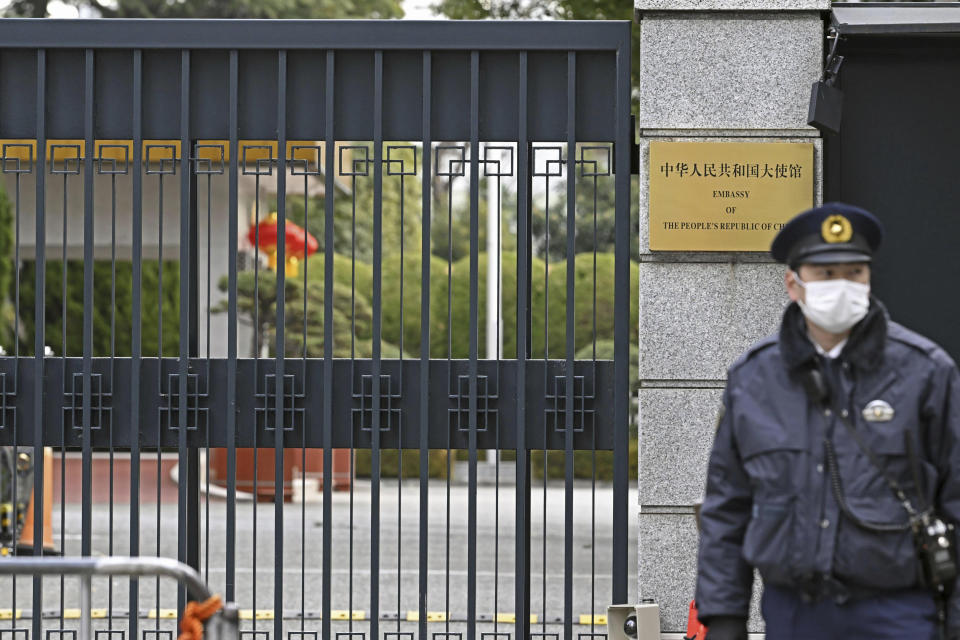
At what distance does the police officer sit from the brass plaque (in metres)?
2.08

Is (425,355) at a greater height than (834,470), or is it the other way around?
(425,355)

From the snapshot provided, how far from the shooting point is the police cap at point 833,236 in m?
3.96

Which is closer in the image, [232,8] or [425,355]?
[425,355]

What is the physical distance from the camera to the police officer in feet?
12.3

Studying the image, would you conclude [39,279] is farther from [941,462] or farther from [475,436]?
[941,462]

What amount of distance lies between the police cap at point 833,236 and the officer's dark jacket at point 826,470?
171 mm

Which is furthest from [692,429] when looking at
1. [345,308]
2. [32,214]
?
[345,308]

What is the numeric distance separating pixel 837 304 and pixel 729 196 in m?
2.31

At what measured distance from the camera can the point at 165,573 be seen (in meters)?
4.02

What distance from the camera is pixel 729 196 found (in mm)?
6117

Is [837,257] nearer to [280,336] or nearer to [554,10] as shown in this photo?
[280,336]

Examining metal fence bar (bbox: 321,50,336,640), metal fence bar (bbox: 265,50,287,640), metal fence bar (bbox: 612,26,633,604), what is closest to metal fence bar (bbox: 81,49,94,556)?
metal fence bar (bbox: 265,50,287,640)

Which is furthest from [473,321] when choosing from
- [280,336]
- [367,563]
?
[367,563]

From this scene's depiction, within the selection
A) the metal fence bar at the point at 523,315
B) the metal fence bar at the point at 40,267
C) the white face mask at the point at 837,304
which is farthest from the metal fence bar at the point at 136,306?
the white face mask at the point at 837,304
